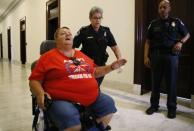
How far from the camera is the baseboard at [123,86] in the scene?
4754 mm

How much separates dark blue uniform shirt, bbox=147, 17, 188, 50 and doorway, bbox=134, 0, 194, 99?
2.14ft

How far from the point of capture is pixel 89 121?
81.1 inches

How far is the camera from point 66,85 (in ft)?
6.80

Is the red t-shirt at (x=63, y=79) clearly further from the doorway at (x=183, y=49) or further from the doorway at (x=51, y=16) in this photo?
the doorway at (x=51, y=16)

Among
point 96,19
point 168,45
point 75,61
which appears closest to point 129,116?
point 168,45

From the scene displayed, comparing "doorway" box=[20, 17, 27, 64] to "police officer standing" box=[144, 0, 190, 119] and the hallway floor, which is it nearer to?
the hallway floor

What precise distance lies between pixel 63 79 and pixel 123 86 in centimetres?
314

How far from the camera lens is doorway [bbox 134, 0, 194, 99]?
4.05 meters

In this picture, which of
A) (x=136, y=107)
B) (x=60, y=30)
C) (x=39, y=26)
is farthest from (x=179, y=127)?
(x=39, y=26)

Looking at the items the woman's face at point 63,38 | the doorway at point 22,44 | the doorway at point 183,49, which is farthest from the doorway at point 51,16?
the woman's face at point 63,38

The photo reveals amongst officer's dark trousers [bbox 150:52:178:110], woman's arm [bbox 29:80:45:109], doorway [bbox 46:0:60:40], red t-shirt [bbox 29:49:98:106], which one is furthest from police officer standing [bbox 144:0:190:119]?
doorway [bbox 46:0:60:40]

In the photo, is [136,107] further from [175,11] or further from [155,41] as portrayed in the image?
[175,11]

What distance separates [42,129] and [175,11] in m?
3.07

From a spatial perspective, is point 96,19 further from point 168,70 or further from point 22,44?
point 22,44
